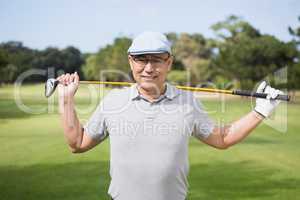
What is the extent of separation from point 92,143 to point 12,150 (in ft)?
22.8

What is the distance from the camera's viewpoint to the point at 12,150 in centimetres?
847

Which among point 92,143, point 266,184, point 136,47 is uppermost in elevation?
point 136,47

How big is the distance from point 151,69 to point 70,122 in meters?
0.45

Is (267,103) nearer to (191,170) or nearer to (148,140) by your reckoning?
(148,140)

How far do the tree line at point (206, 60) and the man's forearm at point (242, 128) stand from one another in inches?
1072

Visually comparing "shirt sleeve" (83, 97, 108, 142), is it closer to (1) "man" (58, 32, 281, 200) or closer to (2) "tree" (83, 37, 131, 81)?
(1) "man" (58, 32, 281, 200)

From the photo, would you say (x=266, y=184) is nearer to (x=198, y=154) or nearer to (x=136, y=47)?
(x=198, y=154)

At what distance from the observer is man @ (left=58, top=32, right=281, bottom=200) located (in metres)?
1.86

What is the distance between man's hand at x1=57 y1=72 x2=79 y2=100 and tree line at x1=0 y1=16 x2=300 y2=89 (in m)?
26.9

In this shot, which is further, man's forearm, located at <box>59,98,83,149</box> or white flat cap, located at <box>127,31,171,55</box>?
man's forearm, located at <box>59,98,83,149</box>

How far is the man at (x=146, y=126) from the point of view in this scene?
6.11ft

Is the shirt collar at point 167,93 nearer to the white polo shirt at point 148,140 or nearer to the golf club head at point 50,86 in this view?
the white polo shirt at point 148,140

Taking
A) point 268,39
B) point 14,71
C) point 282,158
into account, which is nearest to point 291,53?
Answer: point 268,39

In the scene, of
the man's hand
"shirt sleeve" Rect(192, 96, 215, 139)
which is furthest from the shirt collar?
the man's hand
